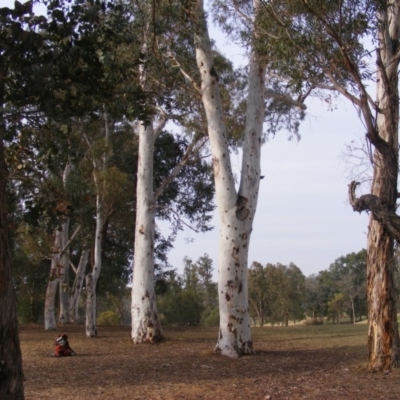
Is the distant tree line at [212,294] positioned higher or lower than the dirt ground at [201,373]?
higher

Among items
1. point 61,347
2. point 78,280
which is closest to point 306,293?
point 78,280

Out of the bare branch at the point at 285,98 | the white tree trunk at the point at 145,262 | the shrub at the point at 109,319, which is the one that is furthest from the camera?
the shrub at the point at 109,319

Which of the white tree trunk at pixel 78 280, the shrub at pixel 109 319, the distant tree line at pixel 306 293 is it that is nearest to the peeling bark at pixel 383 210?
the white tree trunk at pixel 78 280

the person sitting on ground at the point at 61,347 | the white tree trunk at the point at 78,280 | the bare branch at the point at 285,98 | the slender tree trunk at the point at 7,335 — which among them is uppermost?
the bare branch at the point at 285,98

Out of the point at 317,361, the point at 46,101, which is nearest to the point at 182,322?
the point at 317,361

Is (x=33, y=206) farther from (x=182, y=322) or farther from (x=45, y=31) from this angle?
(x=182, y=322)

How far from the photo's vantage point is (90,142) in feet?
67.8

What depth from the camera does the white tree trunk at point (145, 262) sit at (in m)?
15.9

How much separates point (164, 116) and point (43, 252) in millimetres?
6819

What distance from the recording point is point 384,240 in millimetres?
9648

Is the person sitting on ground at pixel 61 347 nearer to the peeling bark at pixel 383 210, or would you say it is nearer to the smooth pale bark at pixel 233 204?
the smooth pale bark at pixel 233 204

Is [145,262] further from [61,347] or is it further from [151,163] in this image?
[61,347]

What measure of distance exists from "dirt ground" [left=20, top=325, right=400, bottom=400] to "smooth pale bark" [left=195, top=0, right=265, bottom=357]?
2.04ft

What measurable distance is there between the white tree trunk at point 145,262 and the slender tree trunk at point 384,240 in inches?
280
